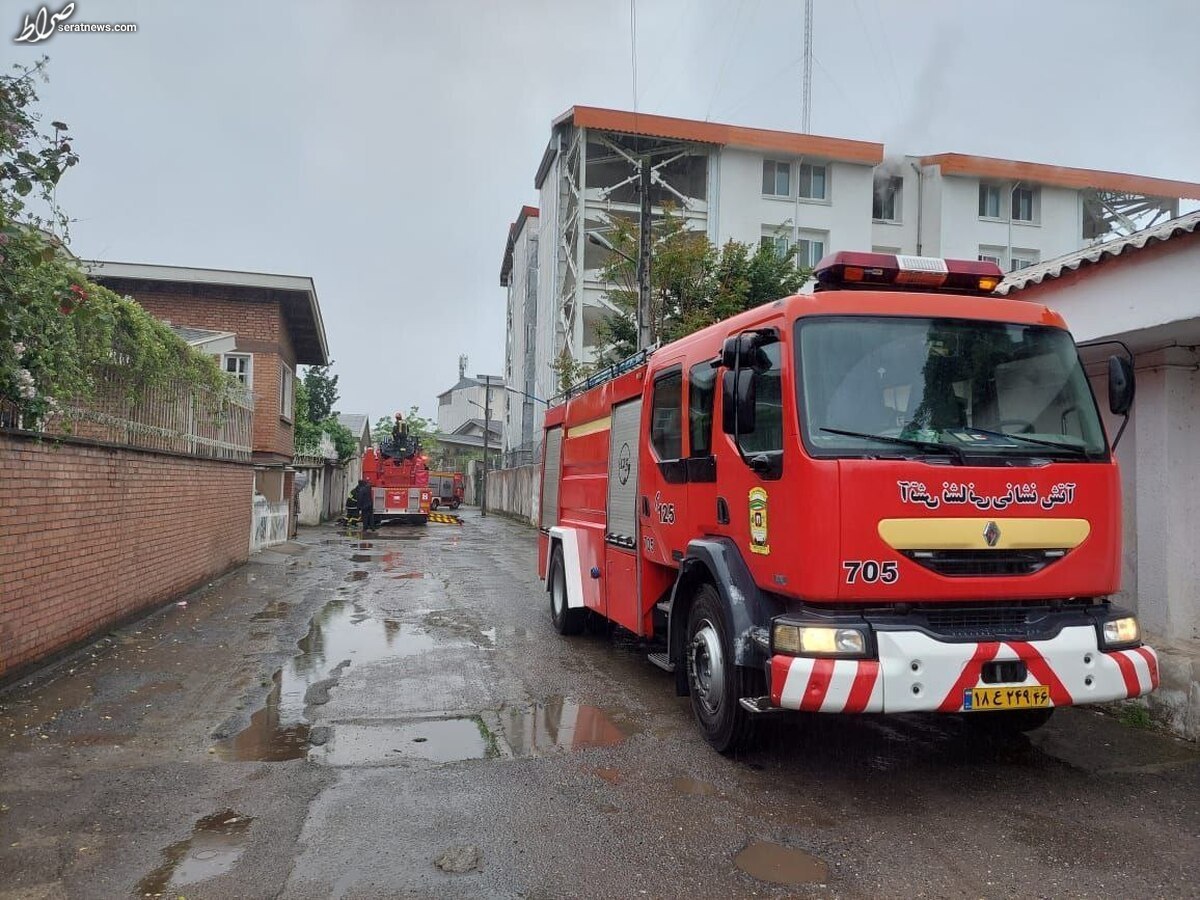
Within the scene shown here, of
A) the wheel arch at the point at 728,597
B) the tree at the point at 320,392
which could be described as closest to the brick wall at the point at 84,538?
the wheel arch at the point at 728,597

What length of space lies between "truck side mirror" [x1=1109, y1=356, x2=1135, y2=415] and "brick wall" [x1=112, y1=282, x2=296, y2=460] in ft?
59.6

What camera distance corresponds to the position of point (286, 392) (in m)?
21.7

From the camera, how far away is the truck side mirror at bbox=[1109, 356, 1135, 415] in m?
4.92

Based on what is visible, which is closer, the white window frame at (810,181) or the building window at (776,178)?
the building window at (776,178)

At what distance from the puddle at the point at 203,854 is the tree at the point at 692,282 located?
12550 mm

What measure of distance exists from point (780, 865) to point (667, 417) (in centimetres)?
333

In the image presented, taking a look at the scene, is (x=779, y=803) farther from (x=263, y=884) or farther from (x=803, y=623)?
(x=263, y=884)

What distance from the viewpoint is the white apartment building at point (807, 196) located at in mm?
26984

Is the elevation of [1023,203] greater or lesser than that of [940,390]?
greater

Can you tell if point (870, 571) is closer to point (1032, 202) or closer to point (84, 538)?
point (84, 538)

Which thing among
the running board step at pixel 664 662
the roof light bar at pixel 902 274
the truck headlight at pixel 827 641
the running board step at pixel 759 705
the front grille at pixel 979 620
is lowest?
the running board step at pixel 664 662

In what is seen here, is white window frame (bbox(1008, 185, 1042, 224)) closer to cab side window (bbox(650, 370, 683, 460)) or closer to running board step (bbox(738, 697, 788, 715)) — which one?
cab side window (bbox(650, 370, 683, 460))

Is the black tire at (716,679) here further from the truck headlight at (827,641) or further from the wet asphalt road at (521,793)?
the truck headlight at (827,641)

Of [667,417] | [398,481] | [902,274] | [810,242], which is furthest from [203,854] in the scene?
[810,242]
